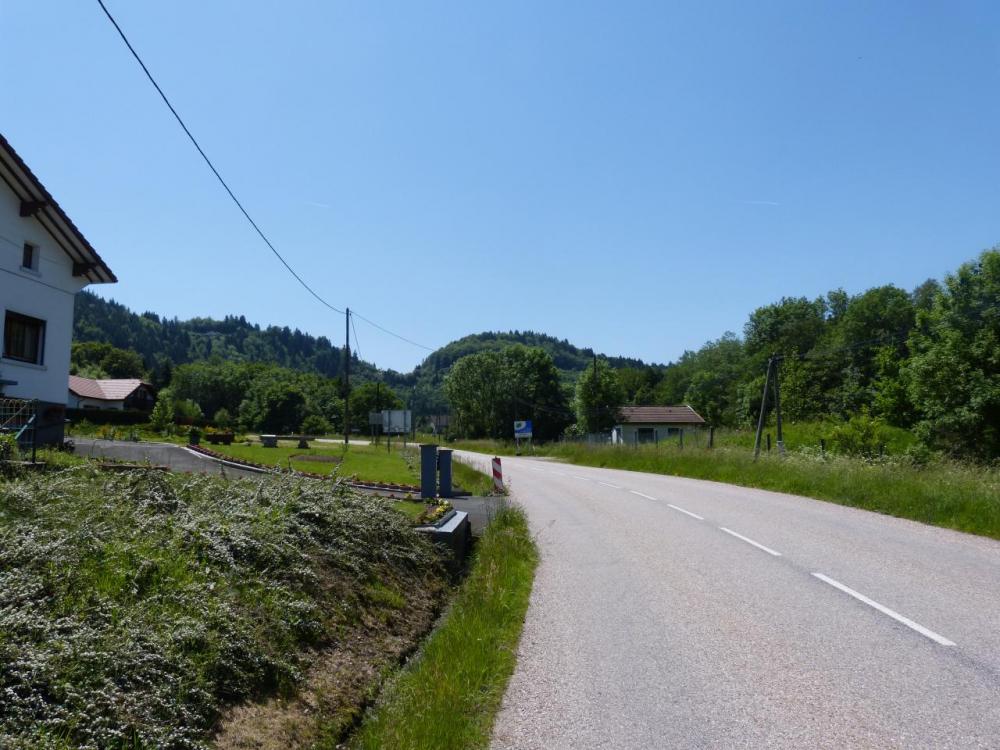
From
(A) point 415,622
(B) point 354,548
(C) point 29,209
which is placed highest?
(C) point 29,209

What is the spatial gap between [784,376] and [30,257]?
72114mm

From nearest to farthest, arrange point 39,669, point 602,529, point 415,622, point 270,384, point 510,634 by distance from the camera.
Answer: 1. point 39,669
2. point 510,634
3. point 415,622
4. point 602,529
5. point 270,384

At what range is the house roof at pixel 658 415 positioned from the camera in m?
79.0

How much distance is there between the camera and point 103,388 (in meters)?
73.7

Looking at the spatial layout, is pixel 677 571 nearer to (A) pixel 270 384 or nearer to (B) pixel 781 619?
(B) pixel 781 619

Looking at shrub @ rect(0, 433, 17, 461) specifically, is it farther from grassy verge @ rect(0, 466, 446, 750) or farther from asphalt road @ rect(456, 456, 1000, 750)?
asphalt road @ rect(456, 456, 1000, 750)

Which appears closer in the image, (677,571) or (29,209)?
(677,571)

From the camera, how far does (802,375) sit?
252 feet

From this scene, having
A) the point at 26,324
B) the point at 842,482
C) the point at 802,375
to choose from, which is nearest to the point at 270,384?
the point at 802,375

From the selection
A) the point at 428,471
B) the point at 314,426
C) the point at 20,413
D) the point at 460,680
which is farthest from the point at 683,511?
the point at 314,426

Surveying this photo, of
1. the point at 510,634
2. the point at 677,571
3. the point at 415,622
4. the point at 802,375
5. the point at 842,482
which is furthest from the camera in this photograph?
the point at 802,375

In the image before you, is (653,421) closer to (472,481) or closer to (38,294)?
(472,481)

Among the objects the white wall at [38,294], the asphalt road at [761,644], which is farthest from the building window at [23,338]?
the asphalt road at [761,644]

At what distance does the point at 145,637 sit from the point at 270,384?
12619cm
